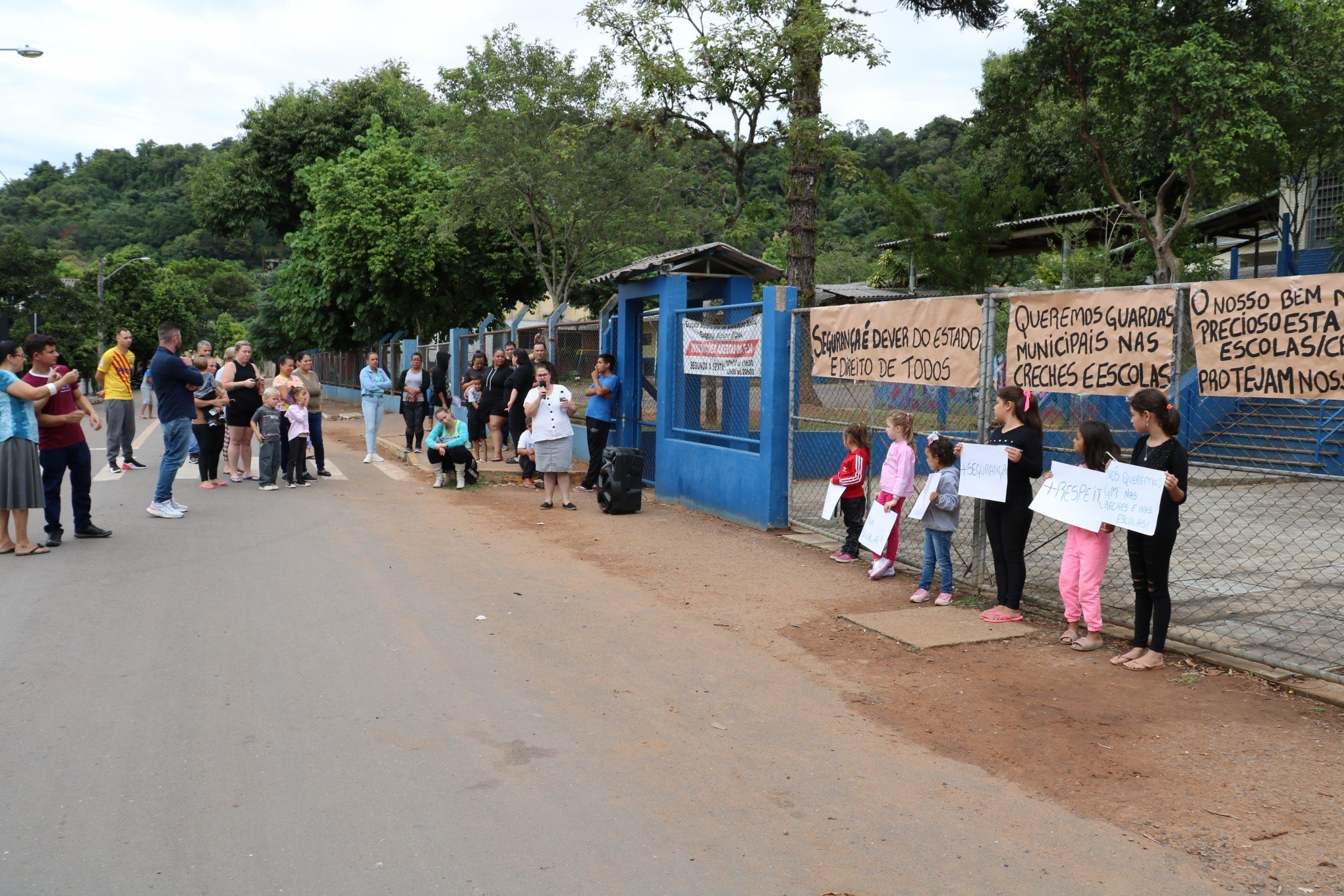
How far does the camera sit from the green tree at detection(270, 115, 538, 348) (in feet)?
93.2

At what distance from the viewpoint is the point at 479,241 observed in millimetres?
30375

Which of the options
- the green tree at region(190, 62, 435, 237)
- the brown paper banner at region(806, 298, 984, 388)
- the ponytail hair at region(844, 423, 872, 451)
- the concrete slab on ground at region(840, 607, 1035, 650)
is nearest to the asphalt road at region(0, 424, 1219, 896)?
the concrete slab on ground at region(840, 607, 1035, 650)

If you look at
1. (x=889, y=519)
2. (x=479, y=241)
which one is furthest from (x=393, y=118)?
(x=889, y=519)

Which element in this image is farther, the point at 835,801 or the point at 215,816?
the point at 835,801

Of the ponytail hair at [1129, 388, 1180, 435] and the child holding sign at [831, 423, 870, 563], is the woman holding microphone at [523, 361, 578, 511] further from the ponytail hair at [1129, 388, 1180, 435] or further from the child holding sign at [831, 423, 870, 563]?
the ponytail hair at [1129, 388, 1180, 435]

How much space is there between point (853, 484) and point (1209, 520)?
531 centimetres

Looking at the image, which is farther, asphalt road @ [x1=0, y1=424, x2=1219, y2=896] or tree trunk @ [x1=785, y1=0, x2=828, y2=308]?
tree trunk @ [x1=785, y1=0, x2=828, y2=308]

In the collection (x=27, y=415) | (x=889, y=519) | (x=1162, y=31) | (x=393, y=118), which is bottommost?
(x=889, y=519)

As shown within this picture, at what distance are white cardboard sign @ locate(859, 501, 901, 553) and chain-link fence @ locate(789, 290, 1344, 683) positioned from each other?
0.64 metres

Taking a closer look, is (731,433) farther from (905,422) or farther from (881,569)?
(905,422)

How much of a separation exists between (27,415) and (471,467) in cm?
566

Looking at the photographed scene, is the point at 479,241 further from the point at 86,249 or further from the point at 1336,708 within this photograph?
the point at 86,249

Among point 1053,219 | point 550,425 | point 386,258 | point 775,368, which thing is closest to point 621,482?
point 550,425

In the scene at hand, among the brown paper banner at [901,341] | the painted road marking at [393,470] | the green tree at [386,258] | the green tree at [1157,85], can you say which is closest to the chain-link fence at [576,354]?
the painted road marking at [393,470]
